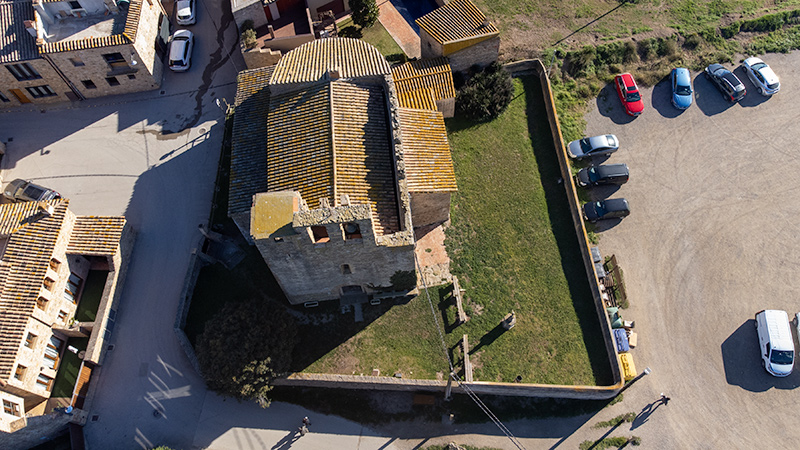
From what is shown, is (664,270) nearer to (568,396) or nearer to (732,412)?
(732,412)

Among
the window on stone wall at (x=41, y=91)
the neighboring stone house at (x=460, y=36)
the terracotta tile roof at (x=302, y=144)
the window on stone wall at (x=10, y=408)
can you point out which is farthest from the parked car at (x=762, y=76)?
the window on stone wall at (x=41, y=91)

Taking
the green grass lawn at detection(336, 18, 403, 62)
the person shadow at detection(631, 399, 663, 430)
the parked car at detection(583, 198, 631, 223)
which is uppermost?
the green grass lawn at detection(336, 18, 403, 62)

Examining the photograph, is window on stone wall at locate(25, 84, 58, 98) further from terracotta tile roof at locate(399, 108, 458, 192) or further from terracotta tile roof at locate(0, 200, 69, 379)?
terracotta tile roof at locate(399, 108, 458, 192)

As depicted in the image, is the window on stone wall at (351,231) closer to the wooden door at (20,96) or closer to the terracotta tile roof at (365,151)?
the terracotta tile roof at (365,151)

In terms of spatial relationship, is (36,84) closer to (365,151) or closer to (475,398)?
(365,151)

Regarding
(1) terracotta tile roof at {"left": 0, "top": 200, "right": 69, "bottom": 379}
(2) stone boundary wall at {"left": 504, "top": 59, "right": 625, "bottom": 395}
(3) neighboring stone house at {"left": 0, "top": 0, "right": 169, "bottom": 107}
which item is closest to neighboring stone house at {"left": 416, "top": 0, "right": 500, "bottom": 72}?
(2) stone boundary wall at {"left": 504, "top": 59, "right": 625, "bottom": 395}

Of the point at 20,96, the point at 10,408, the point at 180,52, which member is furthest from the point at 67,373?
the point at 180,52
